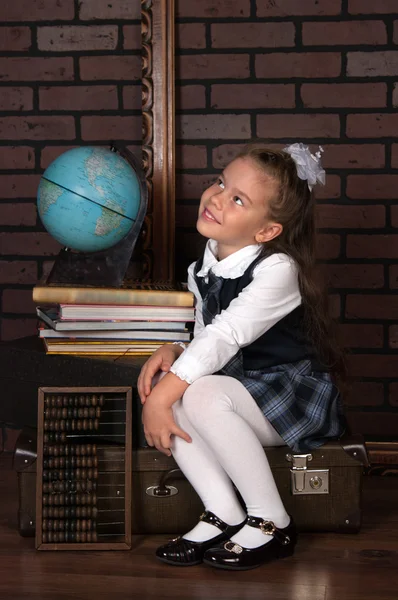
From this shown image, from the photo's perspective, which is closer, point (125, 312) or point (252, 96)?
point (125, 312)

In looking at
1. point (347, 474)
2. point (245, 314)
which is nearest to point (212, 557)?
point (347, 474)

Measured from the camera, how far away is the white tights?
6.40 ft

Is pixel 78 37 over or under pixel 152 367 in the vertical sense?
over

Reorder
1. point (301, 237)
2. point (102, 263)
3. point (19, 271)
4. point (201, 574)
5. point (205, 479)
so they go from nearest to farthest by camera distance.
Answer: point (201, 574), point (205, 479), point (301, 237), point (102, 263), point (19, 271)

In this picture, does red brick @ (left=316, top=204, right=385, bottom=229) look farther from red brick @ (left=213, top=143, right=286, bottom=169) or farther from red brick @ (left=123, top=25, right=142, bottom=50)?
red brick @ (left=123, top=25, right=142, bottom=50)

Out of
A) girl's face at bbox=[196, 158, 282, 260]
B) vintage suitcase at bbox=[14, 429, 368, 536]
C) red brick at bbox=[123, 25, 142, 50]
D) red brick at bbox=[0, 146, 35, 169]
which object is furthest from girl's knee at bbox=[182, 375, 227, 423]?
red brick at bbox=[123, 25, 142, 50]

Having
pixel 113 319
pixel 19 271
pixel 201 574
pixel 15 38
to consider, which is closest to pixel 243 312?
pixel 113 319

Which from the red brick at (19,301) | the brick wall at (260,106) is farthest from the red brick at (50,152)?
the red brick at (19,301)

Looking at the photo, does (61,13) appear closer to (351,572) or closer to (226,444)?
(226,444)

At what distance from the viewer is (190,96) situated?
274 cm

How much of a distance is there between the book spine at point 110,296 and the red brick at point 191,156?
69 cm

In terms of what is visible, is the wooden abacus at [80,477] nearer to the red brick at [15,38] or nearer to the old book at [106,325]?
the old book at [106,325]

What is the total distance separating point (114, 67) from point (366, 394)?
1.44m

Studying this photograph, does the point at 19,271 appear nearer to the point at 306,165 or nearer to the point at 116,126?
the point at 116,126
